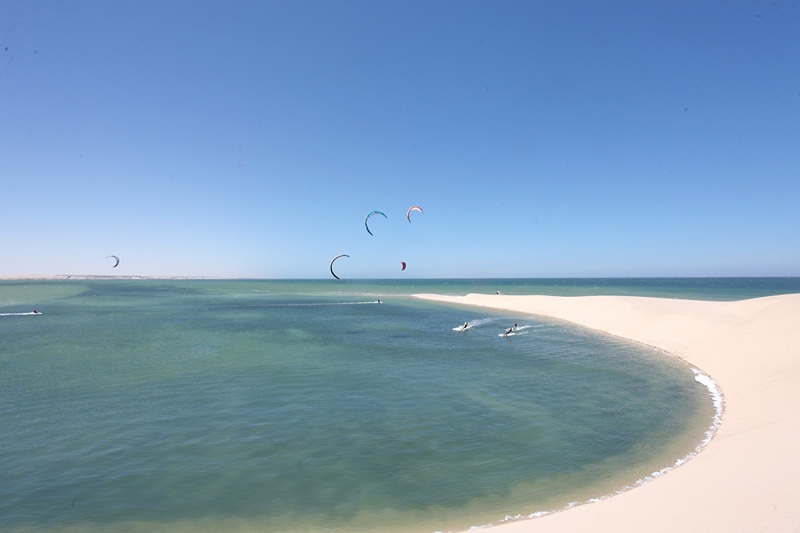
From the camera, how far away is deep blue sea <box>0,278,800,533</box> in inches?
399

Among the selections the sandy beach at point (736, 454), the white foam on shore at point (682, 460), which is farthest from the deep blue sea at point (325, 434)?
the sandy beach at point (736, 454)

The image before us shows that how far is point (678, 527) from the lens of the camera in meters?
8.10

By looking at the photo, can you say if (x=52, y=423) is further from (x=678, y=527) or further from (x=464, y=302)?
(x=464, y=302)

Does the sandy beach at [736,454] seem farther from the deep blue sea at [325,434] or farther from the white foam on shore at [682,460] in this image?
the deep blue sea at [325,434]

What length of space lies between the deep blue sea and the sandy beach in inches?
40.3

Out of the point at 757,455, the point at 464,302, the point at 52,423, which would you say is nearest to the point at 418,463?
the point at 757,455

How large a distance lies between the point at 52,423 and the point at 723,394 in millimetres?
31400

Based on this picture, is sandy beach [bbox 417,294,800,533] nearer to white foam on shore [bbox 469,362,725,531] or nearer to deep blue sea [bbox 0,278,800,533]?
white foam on shore [bbox 469,362,725,531]

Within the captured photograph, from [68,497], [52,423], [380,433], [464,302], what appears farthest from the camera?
[464,302]

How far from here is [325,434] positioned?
48.6 ft

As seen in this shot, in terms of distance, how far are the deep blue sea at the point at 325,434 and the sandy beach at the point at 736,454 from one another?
1023mm

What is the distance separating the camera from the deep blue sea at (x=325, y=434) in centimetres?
1013

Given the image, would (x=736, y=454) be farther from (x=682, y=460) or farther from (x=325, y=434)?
(x=325, y=434)

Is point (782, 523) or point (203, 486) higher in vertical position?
point (782, 523)
